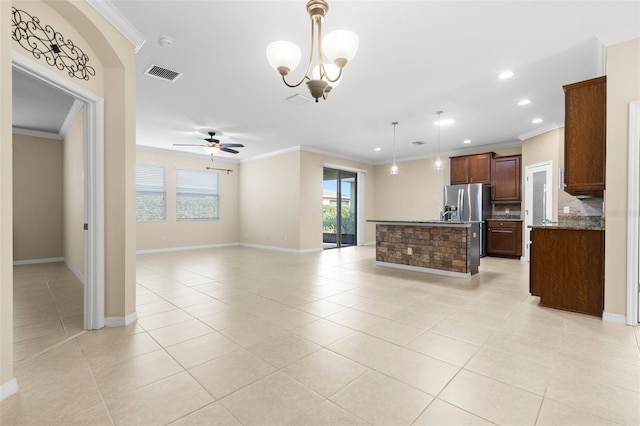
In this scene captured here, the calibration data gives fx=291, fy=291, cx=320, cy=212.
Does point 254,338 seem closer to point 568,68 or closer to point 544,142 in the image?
point 568,68

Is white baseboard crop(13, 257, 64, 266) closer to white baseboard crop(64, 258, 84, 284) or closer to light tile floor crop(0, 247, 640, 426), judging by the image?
white baseboard crop(64, 258, 84, 284)

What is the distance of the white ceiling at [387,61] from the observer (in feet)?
8.11

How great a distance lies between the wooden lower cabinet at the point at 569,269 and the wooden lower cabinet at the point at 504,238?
144 inches

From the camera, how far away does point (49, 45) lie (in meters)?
2.23

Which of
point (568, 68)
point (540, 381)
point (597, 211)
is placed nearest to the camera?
point (540, 381)

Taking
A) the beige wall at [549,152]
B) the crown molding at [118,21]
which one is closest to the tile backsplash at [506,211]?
the beige wall at [549,152]

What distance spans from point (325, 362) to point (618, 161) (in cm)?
328

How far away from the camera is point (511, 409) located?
157 cm

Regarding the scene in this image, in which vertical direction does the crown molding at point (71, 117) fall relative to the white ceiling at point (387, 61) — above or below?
below

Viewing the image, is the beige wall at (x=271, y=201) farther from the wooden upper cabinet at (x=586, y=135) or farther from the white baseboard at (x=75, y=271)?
the wooden upper cabinet at (x=586, y=135)

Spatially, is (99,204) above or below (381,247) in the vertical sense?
above

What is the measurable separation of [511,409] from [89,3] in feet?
13.3

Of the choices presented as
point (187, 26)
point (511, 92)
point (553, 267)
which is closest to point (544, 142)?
point (511, 92)

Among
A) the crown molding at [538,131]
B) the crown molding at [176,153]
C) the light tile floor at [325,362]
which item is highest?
the crown molding at [538,131]
